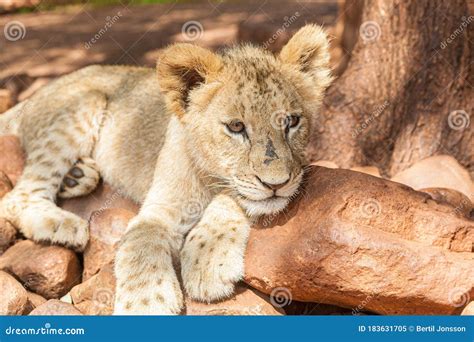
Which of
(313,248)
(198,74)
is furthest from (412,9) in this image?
(313,248)

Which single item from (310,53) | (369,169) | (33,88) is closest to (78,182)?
(310,53)

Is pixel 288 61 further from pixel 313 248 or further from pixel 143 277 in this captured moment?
pixel 143 277

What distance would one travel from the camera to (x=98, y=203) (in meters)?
5.03

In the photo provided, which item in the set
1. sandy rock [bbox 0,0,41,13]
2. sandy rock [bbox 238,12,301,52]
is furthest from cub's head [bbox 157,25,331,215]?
sandy rock [bbox 0,0,41,13]

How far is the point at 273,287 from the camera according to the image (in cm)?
368

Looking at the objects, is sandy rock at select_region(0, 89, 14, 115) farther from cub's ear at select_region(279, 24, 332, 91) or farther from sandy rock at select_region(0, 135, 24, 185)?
cub's ear at select_region(279, 24, 332, 91)

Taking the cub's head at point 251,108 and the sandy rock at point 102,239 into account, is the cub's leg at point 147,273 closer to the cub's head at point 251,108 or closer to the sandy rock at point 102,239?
the sandy rock at point 102,239

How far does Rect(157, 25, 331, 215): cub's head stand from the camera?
3.62 meters

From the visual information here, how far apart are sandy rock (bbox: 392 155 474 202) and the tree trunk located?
6.7 inches

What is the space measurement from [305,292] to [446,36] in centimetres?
247

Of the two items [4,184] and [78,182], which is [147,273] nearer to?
[78,182]

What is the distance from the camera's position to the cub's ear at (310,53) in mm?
4079

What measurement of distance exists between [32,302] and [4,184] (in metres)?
1.33

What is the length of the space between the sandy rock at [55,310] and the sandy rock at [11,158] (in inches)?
68.0
